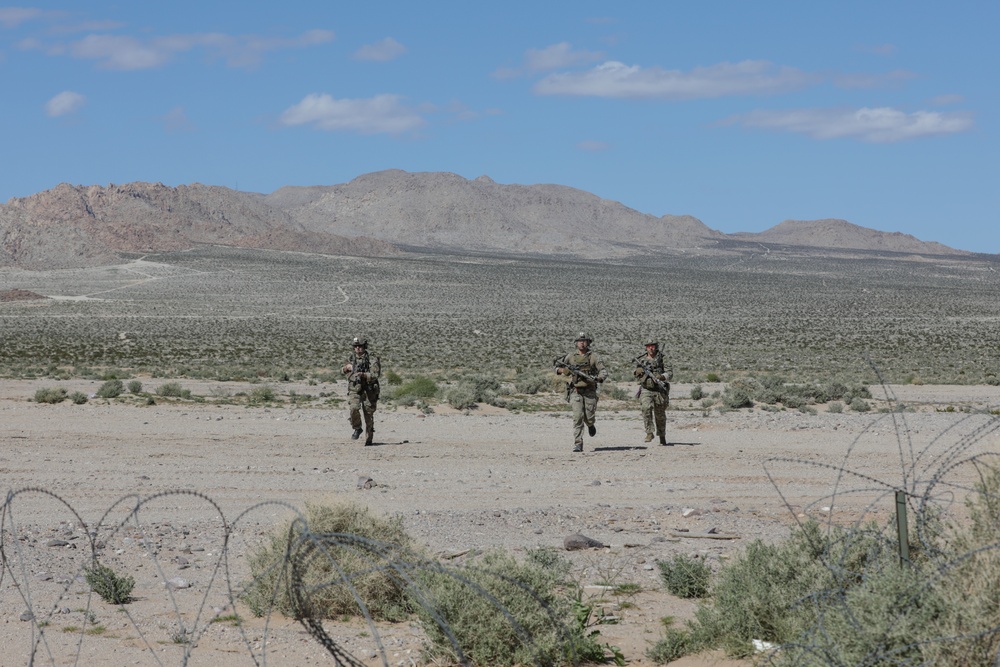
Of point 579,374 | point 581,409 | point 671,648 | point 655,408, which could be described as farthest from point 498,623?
point 655,408

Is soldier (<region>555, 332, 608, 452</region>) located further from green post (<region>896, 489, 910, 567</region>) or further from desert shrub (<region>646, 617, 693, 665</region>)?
green post (<region>896, 489, 910, 567</region>)

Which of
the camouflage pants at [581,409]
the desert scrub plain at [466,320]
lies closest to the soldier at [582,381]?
the camouflage pants at [581,409]

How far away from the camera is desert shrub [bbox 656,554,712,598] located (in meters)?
8.34

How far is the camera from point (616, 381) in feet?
100

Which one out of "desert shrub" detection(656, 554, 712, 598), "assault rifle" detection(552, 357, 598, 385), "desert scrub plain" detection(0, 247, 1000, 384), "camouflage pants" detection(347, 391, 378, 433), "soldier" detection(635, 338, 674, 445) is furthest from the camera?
"desert scrub plain" detection(0, 247, 1000, 384)

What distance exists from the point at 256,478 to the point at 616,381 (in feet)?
60.4

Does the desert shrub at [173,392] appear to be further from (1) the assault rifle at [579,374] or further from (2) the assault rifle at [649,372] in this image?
(2) the assault rifle at [649,372]

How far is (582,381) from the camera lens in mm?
15375

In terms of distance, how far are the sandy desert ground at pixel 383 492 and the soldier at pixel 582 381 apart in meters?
0.46

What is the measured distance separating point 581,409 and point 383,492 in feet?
13.0

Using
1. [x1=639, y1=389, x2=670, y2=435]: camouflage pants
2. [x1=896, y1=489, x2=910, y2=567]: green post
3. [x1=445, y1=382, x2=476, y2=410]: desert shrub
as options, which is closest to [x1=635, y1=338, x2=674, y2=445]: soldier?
[x1=639, y1=389, x2=670, y2=435]: camouflage pants

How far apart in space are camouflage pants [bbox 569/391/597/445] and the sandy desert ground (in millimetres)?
332

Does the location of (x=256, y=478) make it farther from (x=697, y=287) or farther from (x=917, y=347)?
(x=697, y=287)

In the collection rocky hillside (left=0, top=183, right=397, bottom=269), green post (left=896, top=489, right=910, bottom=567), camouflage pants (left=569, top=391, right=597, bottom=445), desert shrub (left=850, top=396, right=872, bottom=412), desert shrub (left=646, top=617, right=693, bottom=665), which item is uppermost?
rocky hillside (left=0, top=183, right=397, bottom=269)
